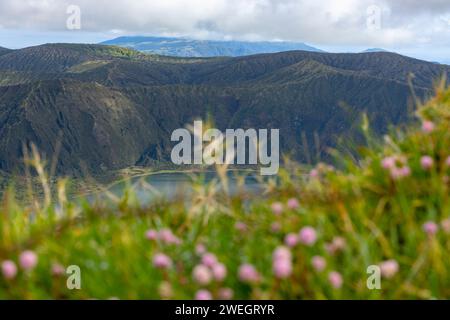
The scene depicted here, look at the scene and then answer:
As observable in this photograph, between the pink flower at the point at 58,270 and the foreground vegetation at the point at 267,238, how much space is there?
0.01 metres

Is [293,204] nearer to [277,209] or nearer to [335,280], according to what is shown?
[277,209]

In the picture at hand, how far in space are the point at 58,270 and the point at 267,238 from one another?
54.8 inches

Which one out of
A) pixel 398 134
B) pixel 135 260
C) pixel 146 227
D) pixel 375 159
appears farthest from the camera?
pixel 398 134

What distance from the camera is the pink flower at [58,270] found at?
3.61 m

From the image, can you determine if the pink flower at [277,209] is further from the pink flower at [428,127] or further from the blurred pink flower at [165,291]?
the pink flower at [428,127]

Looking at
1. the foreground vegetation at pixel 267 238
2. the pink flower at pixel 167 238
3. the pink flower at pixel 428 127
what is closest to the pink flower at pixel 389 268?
the foreground vegetation at pixel 267 238

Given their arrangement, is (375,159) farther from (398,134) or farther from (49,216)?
(49,216)

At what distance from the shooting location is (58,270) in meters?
3.61

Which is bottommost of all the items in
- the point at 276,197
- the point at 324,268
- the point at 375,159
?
the point at 324,268

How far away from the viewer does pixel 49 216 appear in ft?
14.2

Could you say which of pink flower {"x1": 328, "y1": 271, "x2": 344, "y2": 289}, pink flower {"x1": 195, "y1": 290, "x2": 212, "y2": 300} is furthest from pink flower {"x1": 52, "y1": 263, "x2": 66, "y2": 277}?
pink flower {"x1": 328, "y1": 271, "x2": 344, "y2": 289}

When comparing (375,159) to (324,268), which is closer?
(324,268)
